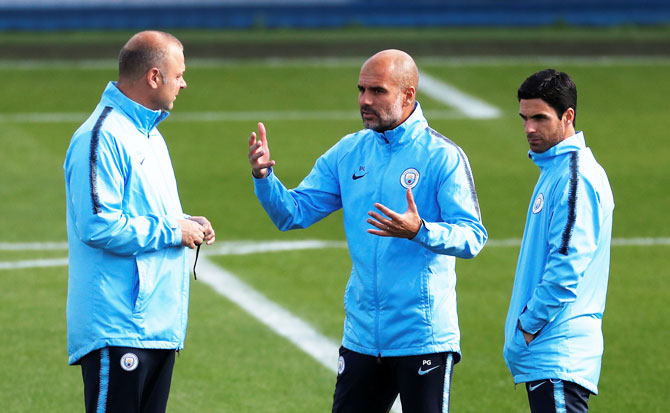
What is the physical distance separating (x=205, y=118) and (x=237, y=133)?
1.39 metres

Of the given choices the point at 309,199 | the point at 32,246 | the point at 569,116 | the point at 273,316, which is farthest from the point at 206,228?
the point at 32,246

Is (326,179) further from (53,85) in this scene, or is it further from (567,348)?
(53,85)

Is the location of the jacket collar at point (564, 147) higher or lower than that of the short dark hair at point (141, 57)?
lower

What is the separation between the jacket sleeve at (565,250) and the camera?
5.04 metres

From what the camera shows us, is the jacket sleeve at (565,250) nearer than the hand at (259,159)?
Yes

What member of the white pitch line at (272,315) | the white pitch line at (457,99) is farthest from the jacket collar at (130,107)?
the white pitch line at (457,99)

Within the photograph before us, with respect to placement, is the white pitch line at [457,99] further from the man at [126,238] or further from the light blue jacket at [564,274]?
the man at [126,238]

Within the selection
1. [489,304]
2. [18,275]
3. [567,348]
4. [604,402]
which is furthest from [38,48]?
[567,348]

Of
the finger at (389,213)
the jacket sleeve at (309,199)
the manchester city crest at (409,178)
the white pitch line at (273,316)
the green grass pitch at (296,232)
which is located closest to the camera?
the finger at (389,213)

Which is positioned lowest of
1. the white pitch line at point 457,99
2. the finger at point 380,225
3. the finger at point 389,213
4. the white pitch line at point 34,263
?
the white pitch line at point 34,263

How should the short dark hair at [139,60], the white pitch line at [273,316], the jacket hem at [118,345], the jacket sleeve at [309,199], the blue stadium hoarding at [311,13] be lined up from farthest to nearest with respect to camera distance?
1. the blue stadium hoarding at [311,13]
2. the white pitch line at [273,316]
3. the jacket sleeve at [309,199]
4. the short dark hair at [139,60]
5. the jacket hem at [118,345]

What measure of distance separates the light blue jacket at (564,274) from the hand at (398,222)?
0.60 meters

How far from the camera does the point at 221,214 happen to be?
13383mm

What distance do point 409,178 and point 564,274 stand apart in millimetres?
895
